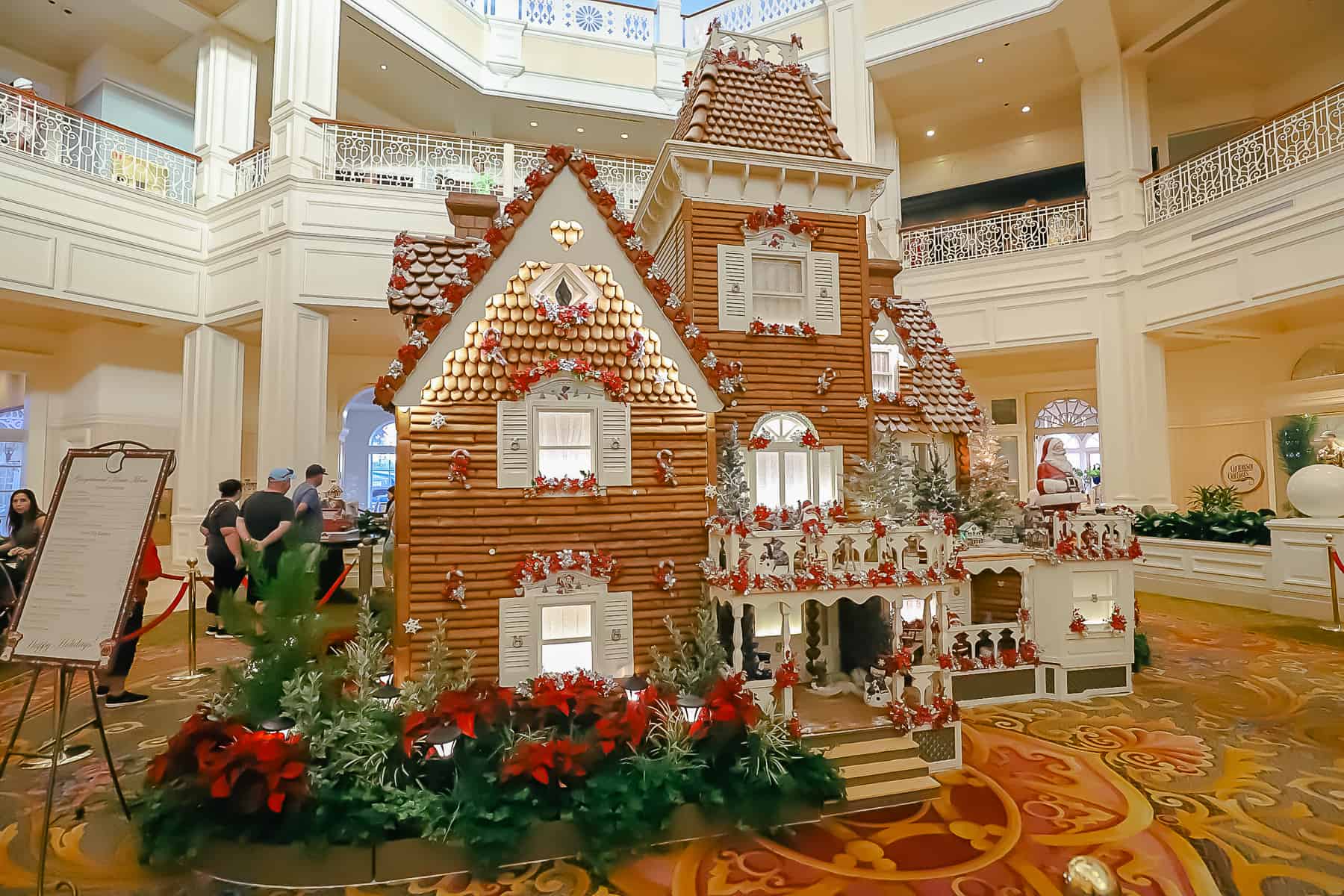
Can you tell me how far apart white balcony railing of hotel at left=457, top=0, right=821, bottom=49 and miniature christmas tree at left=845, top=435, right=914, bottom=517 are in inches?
546

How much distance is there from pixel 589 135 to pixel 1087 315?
46.0ft

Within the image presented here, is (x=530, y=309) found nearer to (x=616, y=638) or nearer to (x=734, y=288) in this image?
(x=734, y=288)

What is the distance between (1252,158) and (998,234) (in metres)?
4.82

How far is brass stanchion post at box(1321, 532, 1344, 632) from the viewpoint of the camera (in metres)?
9.72

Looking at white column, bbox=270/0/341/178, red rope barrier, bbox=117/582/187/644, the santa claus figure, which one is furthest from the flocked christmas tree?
white column, bbox=270/0/341/178

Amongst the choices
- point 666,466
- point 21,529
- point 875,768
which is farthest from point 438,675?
point 21,529

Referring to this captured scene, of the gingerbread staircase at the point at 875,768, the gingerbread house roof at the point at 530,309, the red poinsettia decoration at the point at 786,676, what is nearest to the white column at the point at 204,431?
the gingerbread house roof at the point at 530,309

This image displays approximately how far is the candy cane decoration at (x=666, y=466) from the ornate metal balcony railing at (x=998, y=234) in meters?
12.5

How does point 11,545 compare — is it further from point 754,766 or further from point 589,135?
point 589,135

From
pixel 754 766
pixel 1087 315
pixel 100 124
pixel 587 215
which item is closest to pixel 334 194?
pixel 100 124

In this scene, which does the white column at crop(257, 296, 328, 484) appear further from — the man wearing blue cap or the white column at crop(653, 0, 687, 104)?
the white column at crop(653, 0, 687, 104)

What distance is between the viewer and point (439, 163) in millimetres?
13352

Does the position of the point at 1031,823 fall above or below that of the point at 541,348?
below

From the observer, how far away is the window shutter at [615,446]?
630 cm
